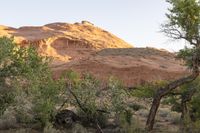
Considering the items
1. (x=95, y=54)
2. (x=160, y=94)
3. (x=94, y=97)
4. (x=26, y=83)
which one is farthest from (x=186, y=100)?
(x=95, y=54)

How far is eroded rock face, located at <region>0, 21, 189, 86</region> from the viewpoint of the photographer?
51219mm

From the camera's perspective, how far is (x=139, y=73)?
51.3 meters

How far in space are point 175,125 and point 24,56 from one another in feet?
29.1

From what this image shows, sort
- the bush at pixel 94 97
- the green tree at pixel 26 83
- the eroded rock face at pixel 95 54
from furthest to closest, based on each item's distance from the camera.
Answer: the eroded rock face at pixel 95 54, the bush at pixel 94 97, the green tree at pixel 26 83

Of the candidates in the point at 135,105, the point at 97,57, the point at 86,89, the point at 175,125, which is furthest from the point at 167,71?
the point at 86,89

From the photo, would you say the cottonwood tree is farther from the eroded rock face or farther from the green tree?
the eroded rock face

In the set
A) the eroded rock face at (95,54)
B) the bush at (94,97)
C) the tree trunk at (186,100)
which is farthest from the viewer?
the eroded rock face at (95,54)

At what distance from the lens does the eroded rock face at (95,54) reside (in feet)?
168

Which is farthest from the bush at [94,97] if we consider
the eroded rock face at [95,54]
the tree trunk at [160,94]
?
the eroded rock face at [95,54]

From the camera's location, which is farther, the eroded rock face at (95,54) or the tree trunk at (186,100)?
the eroded rock face at (95,54)

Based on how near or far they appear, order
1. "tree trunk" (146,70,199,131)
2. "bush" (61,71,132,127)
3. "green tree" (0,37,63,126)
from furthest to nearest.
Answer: "bush" (61,71,132,127) → "tree trunk" (146,70,199,131) → "green tree" (0,37,63,126)

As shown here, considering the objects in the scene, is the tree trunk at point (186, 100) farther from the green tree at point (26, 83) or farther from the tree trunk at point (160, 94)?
the green tree at point (26, 83)

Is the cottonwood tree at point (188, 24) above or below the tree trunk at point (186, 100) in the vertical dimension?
above

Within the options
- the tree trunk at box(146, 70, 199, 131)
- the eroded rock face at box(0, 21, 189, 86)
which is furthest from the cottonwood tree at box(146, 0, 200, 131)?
the eroded rock face at box(0, 21, 189, 86)
